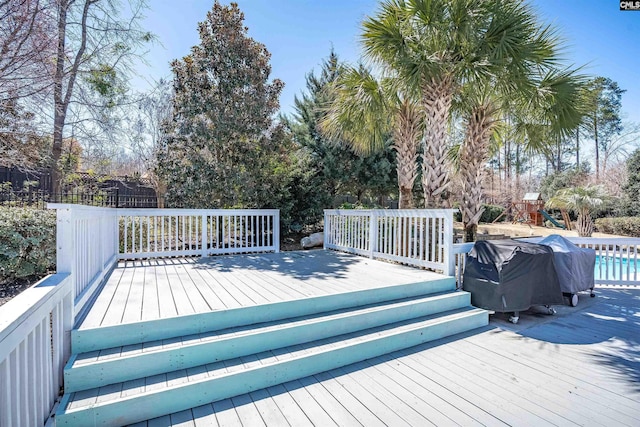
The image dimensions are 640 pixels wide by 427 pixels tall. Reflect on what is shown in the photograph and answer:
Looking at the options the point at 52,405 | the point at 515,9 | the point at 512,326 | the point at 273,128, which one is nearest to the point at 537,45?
A: the point at 515,9

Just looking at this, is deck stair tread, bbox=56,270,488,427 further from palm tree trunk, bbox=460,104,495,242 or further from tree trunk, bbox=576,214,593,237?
tree trunk, bbox=576,214,593,237

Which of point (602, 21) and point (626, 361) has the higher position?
point (602, 21)

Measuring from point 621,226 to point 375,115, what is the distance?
1374 cm

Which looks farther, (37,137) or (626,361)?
(37,137)

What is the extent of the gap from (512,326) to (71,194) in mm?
10547

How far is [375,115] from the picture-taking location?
593cm

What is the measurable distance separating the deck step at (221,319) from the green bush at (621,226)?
1422cm

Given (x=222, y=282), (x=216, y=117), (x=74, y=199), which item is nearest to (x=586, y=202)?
(x=216, y=117)

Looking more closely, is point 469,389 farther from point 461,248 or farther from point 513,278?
point 461,248

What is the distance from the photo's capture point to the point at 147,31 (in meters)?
7.41

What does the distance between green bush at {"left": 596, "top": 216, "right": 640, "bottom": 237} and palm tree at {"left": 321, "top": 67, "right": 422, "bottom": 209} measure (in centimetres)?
1257

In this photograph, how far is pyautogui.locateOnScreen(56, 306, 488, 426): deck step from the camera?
199 centimetres

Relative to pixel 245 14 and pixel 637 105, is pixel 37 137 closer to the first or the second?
pixel 245 14

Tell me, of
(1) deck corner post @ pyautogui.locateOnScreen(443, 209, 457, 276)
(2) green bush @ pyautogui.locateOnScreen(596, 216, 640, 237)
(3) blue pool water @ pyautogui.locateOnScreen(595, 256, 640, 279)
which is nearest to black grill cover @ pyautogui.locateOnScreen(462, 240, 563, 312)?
(1) deck corner post @ pyautogui.locateOnScreen(443, 209, 457, 276)
